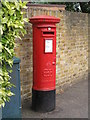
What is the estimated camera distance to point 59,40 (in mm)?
7086

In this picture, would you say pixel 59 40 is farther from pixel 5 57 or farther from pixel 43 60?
pixel 5 57

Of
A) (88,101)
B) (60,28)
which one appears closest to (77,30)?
(60,28)

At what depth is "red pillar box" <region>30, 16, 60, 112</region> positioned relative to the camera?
5301mm

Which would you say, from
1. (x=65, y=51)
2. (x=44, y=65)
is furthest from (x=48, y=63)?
(x=65, y=51)

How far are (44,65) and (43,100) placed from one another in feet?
2.36

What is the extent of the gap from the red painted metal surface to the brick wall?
532 mm

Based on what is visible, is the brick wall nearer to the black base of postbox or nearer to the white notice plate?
the black base of postbox

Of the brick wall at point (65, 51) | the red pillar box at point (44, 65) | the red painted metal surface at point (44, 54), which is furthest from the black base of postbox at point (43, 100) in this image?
the brick wall at point (65, 51)

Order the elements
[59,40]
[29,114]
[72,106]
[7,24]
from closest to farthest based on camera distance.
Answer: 1. [7,24]
2. [29,114]
3. [72,106]
4. [59,40]

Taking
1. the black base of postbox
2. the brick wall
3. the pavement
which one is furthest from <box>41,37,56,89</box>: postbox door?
the brick wall

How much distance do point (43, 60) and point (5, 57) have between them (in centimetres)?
199

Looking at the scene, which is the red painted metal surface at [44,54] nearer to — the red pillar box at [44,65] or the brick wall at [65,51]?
the red pillar box at [44,65]

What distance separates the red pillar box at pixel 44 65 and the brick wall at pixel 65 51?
0.52m

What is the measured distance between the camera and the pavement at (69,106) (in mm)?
5254
